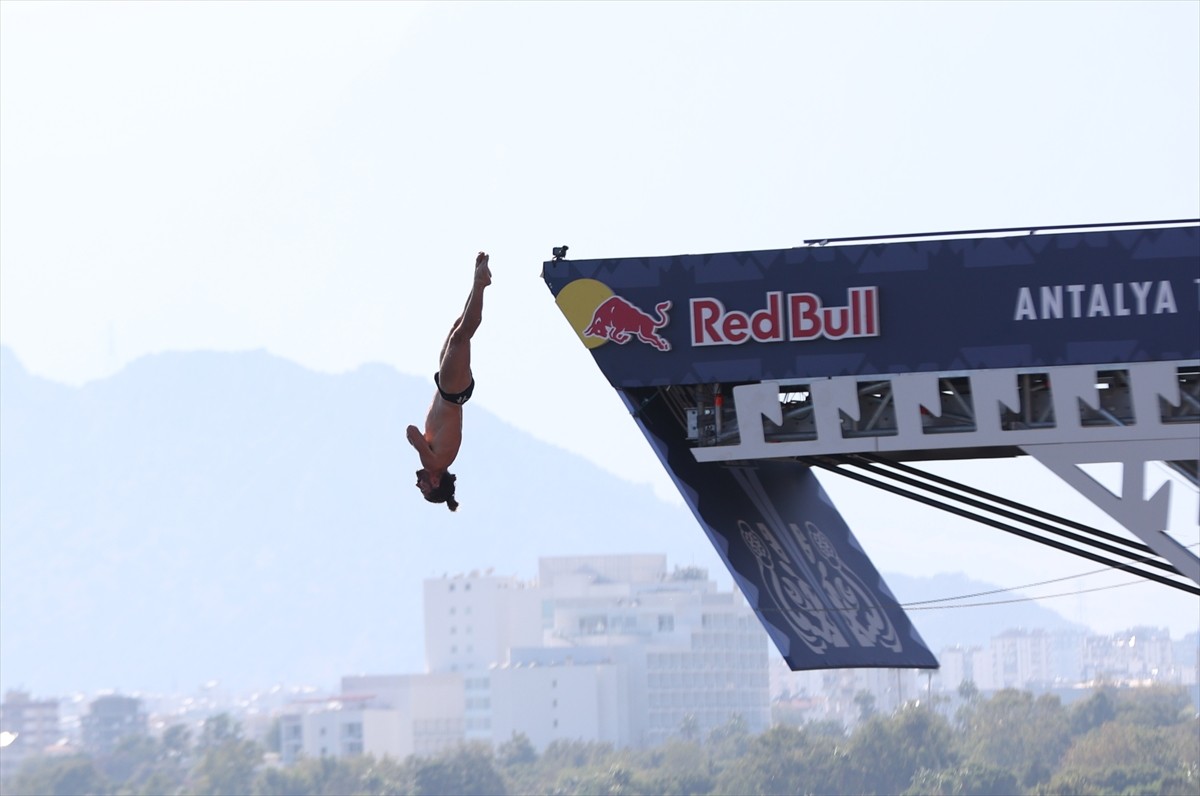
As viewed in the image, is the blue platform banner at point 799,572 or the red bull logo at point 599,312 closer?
the red bull logo at point 599,312

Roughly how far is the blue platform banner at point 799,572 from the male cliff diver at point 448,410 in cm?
685

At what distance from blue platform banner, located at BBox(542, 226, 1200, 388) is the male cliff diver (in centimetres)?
456

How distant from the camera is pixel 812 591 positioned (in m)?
36.0

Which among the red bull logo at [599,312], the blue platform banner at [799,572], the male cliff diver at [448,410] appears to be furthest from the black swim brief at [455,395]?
the blue platform banner at [799,572]

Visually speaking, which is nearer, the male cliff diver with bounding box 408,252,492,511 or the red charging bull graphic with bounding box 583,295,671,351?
the male cliff diver with bounding box 408,252,492,511

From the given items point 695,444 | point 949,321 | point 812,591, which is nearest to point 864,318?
point 949,321

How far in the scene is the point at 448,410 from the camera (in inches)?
1123


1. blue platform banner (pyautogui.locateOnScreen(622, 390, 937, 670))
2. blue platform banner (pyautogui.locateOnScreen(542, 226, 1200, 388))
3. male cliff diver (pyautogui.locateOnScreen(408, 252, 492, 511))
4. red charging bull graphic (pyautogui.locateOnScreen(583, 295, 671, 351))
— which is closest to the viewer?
male cliff diver (pyautogui.locateOnScreen(408, 252, 492, 511))

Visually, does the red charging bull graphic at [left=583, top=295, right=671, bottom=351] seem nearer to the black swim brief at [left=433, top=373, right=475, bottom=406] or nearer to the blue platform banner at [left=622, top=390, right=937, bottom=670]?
the blue platform banner at [left=622, top=390, right=937, bottom=670]

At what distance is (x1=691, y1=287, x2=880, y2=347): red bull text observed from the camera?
32.1m

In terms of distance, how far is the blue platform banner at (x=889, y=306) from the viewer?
31328 mm

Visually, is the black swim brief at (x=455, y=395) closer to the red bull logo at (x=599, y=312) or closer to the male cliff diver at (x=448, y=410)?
the male cliff diver at (x=448, y=410)

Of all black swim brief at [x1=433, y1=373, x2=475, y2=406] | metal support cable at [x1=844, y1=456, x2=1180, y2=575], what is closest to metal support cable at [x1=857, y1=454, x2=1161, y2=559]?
metal support cable at [x1=844, y1=456, x2=1180, y2=575]

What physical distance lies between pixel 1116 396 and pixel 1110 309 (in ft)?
4.15
